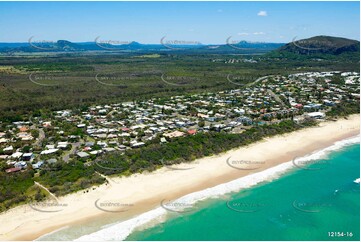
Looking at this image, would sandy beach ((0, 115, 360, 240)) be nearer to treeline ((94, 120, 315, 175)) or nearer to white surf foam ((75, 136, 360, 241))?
white surf foam ((75, 136, 360, 241))

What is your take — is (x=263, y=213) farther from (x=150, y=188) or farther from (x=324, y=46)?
(x=324, y=46)

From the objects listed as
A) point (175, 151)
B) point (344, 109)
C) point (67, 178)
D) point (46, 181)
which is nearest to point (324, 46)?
point (344, 109)

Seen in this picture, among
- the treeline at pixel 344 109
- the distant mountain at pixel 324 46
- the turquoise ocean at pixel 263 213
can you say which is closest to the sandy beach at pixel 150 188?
the turquoise ocean at pixel 263 213

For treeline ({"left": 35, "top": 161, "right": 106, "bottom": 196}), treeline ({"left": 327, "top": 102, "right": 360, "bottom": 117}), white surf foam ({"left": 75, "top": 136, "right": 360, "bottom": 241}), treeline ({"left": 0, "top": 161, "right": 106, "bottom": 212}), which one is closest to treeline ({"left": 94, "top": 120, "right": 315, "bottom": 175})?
Result: treeline ({"left": 35, "top": 161, "right": 106, "bottom": 196})

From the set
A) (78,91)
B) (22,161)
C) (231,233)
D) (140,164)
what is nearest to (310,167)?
(231,233)

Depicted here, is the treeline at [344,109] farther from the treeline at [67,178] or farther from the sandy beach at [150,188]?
the treeline at [67,178]
